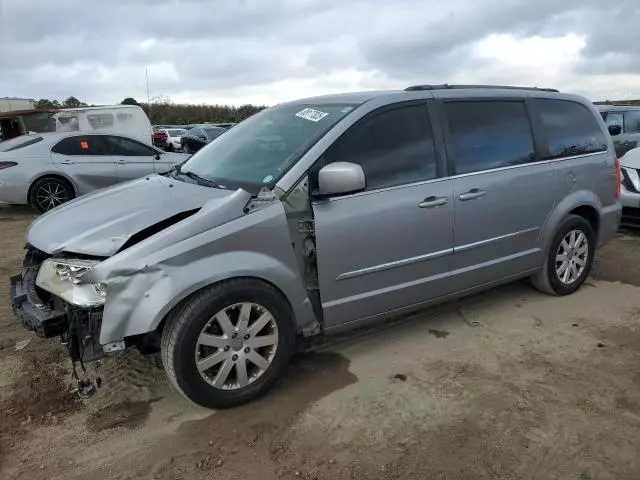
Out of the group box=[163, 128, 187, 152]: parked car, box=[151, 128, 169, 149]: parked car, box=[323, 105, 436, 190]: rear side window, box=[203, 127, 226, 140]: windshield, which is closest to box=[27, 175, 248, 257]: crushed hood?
box=[323, 105, 436, 190]: rear side window

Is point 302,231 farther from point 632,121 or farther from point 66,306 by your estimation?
point 632,121

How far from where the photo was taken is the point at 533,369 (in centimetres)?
354

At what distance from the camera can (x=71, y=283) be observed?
2982 millimetres

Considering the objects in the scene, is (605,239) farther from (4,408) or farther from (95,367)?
(4,408)

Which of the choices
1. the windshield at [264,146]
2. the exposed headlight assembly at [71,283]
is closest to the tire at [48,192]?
the windshield at [264,146]

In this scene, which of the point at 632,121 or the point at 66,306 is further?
the point at 632,121

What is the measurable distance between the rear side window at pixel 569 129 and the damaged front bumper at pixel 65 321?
354 centimetres

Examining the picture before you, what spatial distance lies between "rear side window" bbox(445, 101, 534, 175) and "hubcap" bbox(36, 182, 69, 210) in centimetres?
750

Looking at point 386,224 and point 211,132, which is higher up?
point 211,132

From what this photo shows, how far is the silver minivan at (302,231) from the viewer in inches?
113

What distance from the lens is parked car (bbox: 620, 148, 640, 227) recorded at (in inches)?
263

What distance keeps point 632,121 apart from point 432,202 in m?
9.53

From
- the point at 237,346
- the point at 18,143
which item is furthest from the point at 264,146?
the point at 18,143

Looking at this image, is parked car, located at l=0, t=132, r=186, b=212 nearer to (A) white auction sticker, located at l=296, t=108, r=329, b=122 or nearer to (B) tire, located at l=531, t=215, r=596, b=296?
(A) white auction sticker, located at l=296, t=108, r=329, b=122
